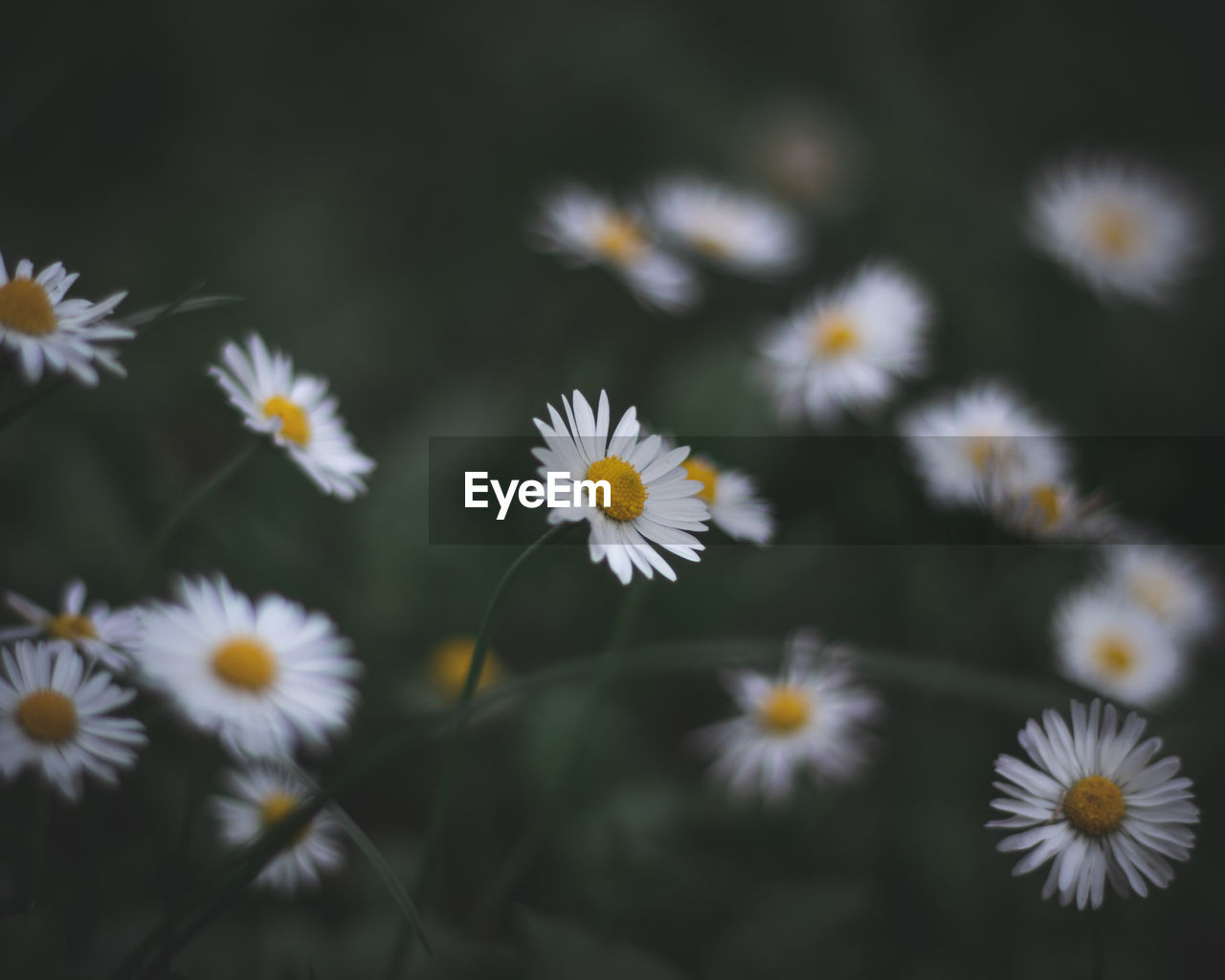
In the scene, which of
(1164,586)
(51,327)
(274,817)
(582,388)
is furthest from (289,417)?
(1164,586)

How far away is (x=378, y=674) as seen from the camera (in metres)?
1.53

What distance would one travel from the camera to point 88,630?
2.75 ft

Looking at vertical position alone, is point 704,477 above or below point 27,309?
above

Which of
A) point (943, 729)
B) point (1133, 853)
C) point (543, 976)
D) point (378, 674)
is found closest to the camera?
point (1133, 853)

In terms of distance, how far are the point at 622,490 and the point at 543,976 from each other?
1.78 feet

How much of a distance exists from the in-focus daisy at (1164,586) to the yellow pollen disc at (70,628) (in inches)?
56.5

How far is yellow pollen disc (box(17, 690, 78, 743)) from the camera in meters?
0.75

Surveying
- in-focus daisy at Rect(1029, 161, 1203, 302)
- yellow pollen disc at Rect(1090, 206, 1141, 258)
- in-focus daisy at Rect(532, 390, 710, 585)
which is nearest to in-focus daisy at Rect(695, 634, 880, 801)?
in-focus daisy at Rect(532, 390, 710, 585)

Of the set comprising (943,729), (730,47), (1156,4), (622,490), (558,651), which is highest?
(1156,4)

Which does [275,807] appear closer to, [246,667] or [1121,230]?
[246,667]

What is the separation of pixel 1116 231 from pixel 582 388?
1.33m

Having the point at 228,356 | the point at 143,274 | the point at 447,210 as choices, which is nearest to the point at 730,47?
the point at 447,210

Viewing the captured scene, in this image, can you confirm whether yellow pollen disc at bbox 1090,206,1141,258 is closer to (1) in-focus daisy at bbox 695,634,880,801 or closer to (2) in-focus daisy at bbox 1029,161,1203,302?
(2) in-focus daisy at bbox 1029,161,1203,302

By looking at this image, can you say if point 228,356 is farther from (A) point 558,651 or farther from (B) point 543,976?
(A) point 558,651
